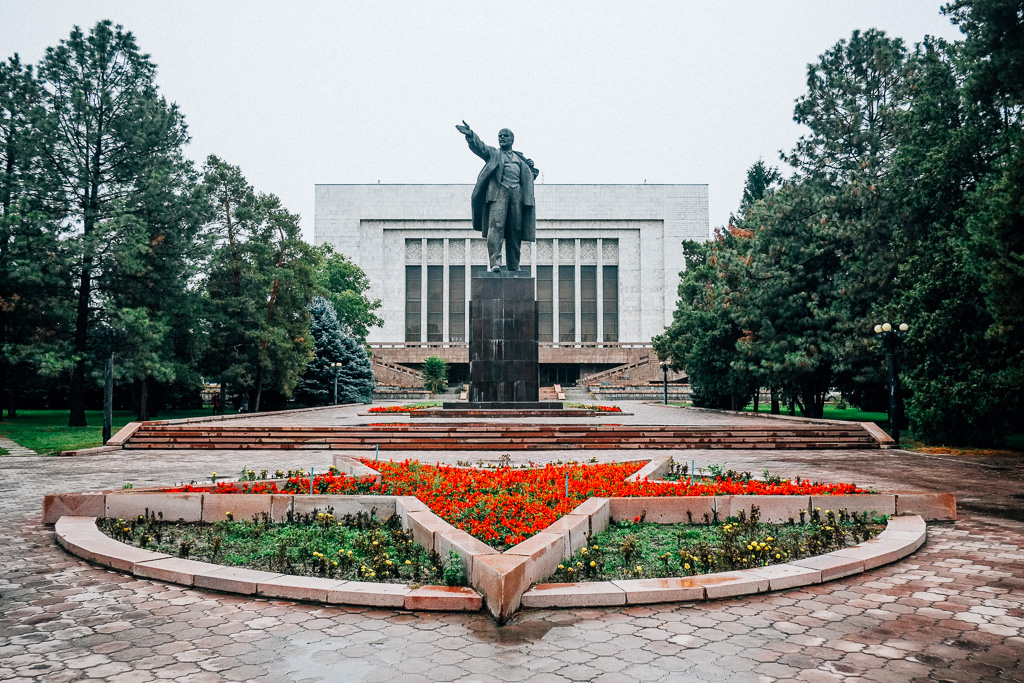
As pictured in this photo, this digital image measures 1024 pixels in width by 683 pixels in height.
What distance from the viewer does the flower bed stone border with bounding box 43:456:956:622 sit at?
4562 millimetres

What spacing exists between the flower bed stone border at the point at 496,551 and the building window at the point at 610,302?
53.4m

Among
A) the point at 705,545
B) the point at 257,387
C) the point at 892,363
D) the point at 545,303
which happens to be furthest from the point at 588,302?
the point at 705,545

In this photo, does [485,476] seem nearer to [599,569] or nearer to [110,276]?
[599,569]

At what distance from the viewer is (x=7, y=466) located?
12.9 meters

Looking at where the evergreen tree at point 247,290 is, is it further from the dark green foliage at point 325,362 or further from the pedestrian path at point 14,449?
the pedestrian path at point 14,449

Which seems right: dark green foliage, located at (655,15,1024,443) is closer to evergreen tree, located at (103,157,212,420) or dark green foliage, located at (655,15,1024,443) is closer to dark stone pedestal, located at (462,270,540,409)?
dark stone pedestal, located at (462,270,540,409)

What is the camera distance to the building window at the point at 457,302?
59250 mm

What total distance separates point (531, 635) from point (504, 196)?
1635cm

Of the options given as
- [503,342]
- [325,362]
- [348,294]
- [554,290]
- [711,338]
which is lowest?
[325,362]

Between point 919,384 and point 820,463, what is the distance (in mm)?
5474

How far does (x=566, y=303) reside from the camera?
60781mm

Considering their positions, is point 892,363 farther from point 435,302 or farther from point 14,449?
point 435,302

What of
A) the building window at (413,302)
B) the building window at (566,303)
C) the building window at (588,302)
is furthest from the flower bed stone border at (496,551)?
the building window at (588,302)

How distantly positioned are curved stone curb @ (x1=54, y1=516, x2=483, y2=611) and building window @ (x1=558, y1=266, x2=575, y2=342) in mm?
54706
